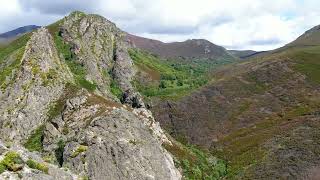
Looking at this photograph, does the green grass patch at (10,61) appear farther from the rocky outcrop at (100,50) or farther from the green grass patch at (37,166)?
the green grass patch at (37,166)

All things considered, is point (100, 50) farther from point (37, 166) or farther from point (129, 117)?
point (37, 166)

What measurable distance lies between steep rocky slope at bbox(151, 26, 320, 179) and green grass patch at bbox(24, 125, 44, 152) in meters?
34.0

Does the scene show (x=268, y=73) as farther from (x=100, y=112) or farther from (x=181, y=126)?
(x=100, y=112)

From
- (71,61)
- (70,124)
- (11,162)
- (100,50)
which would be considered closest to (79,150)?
(70,124)

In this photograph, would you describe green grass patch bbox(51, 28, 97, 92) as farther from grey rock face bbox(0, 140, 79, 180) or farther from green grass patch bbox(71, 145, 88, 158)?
grey rock face bbox(0, 140, 79, 180)

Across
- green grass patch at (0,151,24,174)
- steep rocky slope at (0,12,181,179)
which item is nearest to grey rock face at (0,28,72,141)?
steep rocky slope at (0,12,181,179)

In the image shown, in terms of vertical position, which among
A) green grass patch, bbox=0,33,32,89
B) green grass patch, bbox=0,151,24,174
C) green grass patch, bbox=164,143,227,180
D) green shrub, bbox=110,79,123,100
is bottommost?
green grass patch, bbox=164,143,227,180

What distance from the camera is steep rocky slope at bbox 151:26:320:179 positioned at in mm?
88625

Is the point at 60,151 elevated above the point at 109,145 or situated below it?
below

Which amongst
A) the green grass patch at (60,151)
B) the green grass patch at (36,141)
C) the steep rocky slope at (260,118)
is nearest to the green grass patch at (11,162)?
the green grass patch at (60,151)

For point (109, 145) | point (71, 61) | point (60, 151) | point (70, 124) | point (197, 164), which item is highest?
point (71, 61)

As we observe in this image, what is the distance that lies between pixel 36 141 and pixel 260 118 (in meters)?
64.0

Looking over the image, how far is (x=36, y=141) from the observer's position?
73625 mm

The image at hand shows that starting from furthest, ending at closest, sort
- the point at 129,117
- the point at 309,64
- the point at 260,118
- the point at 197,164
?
the point at 309,64 → the point at 260,118 → the point at 197,164 → the point at 129,117
